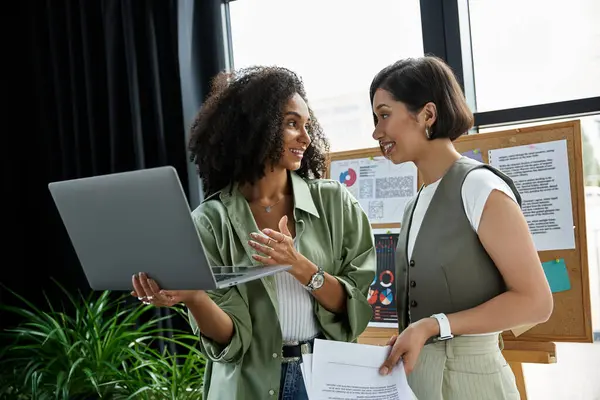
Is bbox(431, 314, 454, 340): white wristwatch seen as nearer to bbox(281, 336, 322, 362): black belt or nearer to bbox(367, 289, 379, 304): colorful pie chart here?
bbox(281, 336, 322, 362): black belt

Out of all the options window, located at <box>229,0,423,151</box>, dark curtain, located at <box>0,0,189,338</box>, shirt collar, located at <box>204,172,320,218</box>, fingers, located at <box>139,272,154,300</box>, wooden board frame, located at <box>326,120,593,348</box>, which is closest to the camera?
fingers, located at <box>139,272,154,300</box>

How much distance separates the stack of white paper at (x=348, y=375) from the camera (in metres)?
1.33

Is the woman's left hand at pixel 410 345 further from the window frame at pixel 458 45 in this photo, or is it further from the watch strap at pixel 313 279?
the window frame at pixel 458 45

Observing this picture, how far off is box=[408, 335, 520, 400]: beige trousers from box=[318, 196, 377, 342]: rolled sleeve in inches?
8.1

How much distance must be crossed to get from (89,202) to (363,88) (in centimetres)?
193

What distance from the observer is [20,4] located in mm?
3809

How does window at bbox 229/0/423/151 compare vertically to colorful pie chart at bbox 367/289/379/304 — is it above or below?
above

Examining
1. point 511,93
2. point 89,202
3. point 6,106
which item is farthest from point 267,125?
point 6,106

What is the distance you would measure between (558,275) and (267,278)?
958 mm

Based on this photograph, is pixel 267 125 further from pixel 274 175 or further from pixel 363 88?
pixel 363 88

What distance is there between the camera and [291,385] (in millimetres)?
1561

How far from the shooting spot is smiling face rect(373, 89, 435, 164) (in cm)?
154

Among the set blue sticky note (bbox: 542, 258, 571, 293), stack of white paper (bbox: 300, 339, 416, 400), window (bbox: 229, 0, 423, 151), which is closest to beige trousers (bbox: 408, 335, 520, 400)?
stack of white paper (bbox: 300, 339, 416, 400)

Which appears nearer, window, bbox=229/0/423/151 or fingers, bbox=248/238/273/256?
fingers, bbox=248/238/273/256
